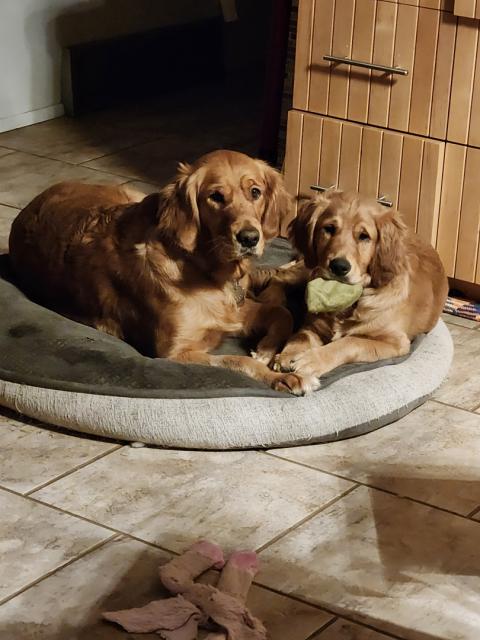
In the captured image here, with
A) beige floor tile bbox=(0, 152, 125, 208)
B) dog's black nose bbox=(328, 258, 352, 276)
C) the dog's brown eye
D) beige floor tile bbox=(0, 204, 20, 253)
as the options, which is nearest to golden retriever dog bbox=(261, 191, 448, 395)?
dog's black nose bbox=(328, 258, 352, 276)

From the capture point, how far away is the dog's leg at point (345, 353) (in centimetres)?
303

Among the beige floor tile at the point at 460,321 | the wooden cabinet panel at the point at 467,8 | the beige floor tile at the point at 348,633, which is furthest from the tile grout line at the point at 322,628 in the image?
the wooden cabinet panel at the point at 467,8

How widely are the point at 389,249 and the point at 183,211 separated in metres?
0.55

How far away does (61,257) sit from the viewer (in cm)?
330

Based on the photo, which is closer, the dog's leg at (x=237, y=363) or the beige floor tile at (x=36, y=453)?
the beige floor tile at (x=36, y=453)

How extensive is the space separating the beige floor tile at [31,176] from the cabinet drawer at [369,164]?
3.69ft

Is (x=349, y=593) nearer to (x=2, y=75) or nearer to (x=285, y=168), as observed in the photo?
(x=285, y=168)

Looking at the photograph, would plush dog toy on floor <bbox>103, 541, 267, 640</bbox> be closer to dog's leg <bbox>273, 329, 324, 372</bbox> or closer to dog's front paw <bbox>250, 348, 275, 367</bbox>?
dog's leg <bbox>273, 329, 324, 372</bbox>

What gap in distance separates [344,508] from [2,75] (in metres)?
3.35

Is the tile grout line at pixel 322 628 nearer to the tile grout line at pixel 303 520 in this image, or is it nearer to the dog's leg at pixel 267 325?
the tile grout line at pixel 303 520

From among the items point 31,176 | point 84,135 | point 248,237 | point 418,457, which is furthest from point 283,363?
point 84,135

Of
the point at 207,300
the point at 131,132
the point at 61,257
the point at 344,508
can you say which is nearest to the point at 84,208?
the point at 61,257

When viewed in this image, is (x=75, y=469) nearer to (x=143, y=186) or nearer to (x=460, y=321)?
(x=460, y=321)

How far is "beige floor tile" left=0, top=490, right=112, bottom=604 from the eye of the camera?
7.79ft
